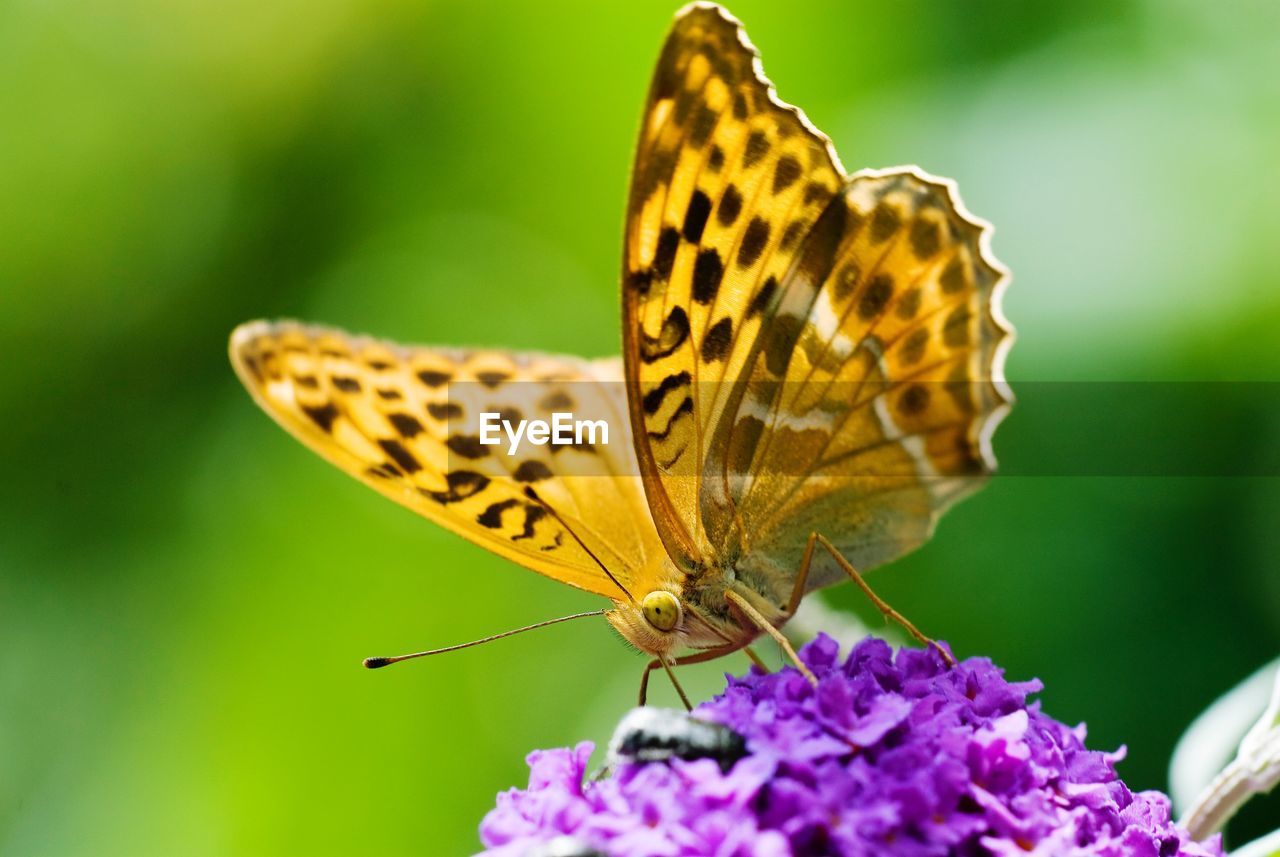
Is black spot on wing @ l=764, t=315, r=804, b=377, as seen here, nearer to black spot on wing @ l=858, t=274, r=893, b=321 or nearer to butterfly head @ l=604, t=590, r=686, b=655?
black spot on wing @ l=858, t=274, r=893, b=321

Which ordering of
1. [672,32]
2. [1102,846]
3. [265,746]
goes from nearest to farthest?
[1102,846]
[672,32]
[265,746]

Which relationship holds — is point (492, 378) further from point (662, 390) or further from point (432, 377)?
point (662, 390)

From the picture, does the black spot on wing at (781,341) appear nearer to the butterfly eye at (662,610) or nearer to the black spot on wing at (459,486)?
the butterfly eye at (662,610)

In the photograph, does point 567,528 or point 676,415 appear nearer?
point 676,415

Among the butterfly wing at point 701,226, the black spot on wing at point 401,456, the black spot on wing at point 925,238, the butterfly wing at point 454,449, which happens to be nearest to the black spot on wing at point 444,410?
the butterfly wing at point 454,449

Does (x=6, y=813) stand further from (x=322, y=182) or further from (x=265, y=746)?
(x=322, y=182)

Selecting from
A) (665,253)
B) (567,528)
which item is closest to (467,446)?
(567,528)

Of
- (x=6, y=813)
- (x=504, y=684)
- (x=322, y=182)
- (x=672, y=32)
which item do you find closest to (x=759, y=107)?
(x=672, y=32)
